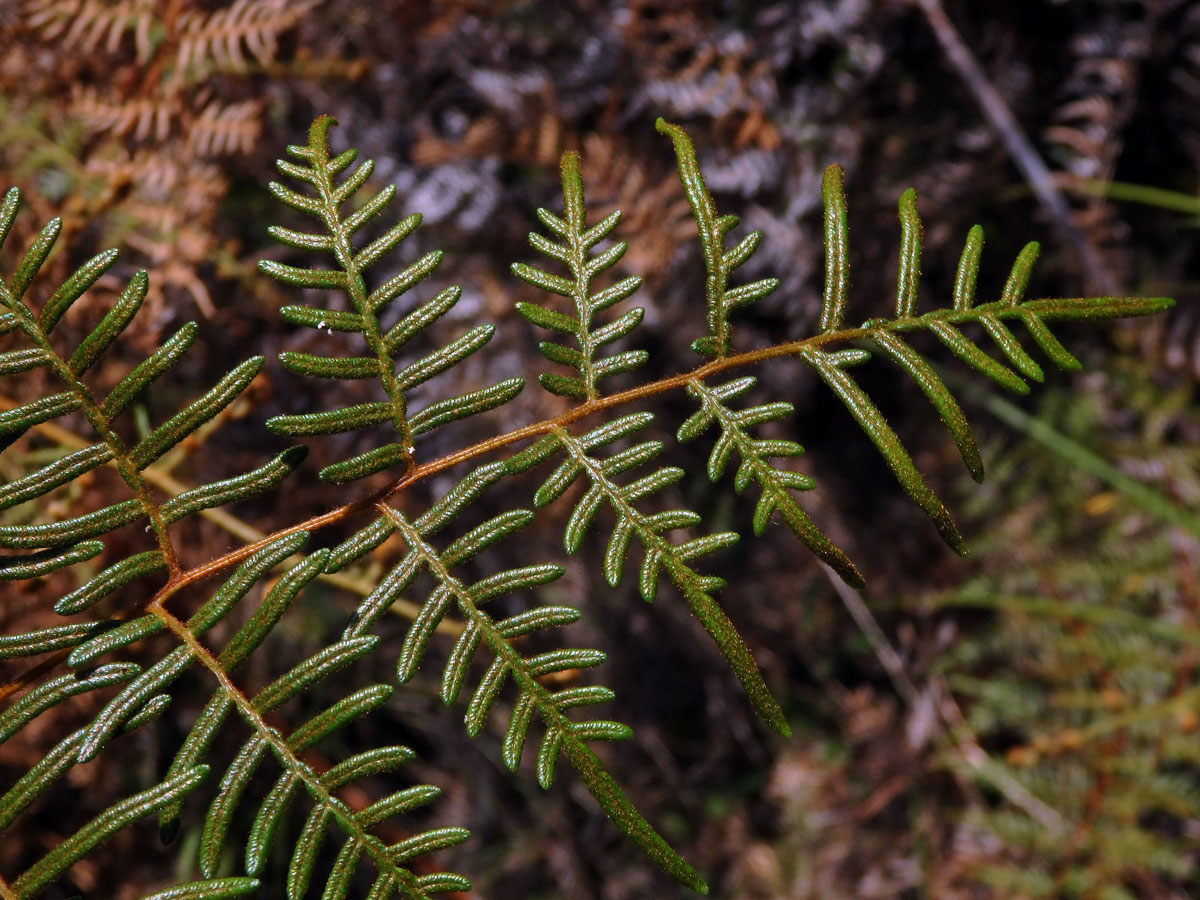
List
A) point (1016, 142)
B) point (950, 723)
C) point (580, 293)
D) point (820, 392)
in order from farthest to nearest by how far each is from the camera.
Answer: point (950, 723)
point (820, 392)
point (1016, 142)
point (580, 293)

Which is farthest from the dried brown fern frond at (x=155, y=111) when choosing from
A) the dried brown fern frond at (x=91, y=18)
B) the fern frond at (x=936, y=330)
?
the fern frond at (x=936, y=330)

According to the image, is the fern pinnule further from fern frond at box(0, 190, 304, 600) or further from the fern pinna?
fern frond at box(0, 190, 304, 600)

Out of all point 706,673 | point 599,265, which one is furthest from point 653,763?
point 599,265

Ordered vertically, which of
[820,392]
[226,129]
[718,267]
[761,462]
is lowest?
[820,392]

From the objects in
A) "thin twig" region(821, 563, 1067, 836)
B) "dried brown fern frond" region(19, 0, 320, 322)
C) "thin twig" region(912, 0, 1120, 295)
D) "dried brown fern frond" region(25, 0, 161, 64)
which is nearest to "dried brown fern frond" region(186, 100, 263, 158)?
"dried brown fern frond" region(19, 0, 320, 322)

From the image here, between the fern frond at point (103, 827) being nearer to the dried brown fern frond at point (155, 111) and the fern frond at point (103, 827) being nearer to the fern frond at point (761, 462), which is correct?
the fern frond at point (761, 462)

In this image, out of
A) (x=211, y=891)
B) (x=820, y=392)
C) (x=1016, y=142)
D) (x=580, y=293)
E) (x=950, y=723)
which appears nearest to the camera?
(x=211, y=891)

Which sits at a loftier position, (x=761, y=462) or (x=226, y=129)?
(x=226, y=129)

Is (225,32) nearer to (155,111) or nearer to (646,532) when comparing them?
(155,111)

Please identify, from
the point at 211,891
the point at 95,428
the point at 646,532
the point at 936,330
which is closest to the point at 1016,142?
the point at 936,330
